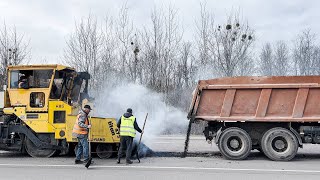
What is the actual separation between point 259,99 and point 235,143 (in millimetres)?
1520

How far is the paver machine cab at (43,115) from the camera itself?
11.5 m

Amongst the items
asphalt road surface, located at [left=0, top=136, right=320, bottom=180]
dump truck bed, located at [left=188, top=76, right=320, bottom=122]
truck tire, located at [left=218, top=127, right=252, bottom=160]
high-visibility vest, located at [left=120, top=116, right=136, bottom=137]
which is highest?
dump truck bed, located at [left=188, top=76, right=320, bottom=122]

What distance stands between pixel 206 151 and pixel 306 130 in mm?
3553

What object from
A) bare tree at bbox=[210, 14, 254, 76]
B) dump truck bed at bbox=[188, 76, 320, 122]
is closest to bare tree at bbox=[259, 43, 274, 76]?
bare tree at bbox=[210, 14, 254, 76]

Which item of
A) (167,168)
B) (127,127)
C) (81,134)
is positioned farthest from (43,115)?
(167,168)

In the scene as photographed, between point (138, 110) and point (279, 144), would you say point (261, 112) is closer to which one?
point (279, 144)

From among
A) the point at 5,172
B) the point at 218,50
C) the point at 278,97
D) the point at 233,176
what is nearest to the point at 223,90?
the point at 278,97

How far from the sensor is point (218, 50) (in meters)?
26.5

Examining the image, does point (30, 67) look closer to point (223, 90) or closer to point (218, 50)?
point (223, 90)

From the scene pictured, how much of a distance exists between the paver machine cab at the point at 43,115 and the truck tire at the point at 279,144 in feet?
14.8

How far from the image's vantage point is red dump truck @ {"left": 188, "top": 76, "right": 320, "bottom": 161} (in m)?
11.0

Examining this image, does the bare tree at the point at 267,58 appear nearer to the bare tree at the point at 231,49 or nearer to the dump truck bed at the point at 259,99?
the bare tree at the point at 231,49

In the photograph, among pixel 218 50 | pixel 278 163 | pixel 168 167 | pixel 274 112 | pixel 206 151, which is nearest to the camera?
pixel 168 167

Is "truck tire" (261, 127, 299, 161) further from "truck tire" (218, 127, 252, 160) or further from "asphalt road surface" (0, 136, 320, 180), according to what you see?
"truck tire" (218, 127, 252, 160)
